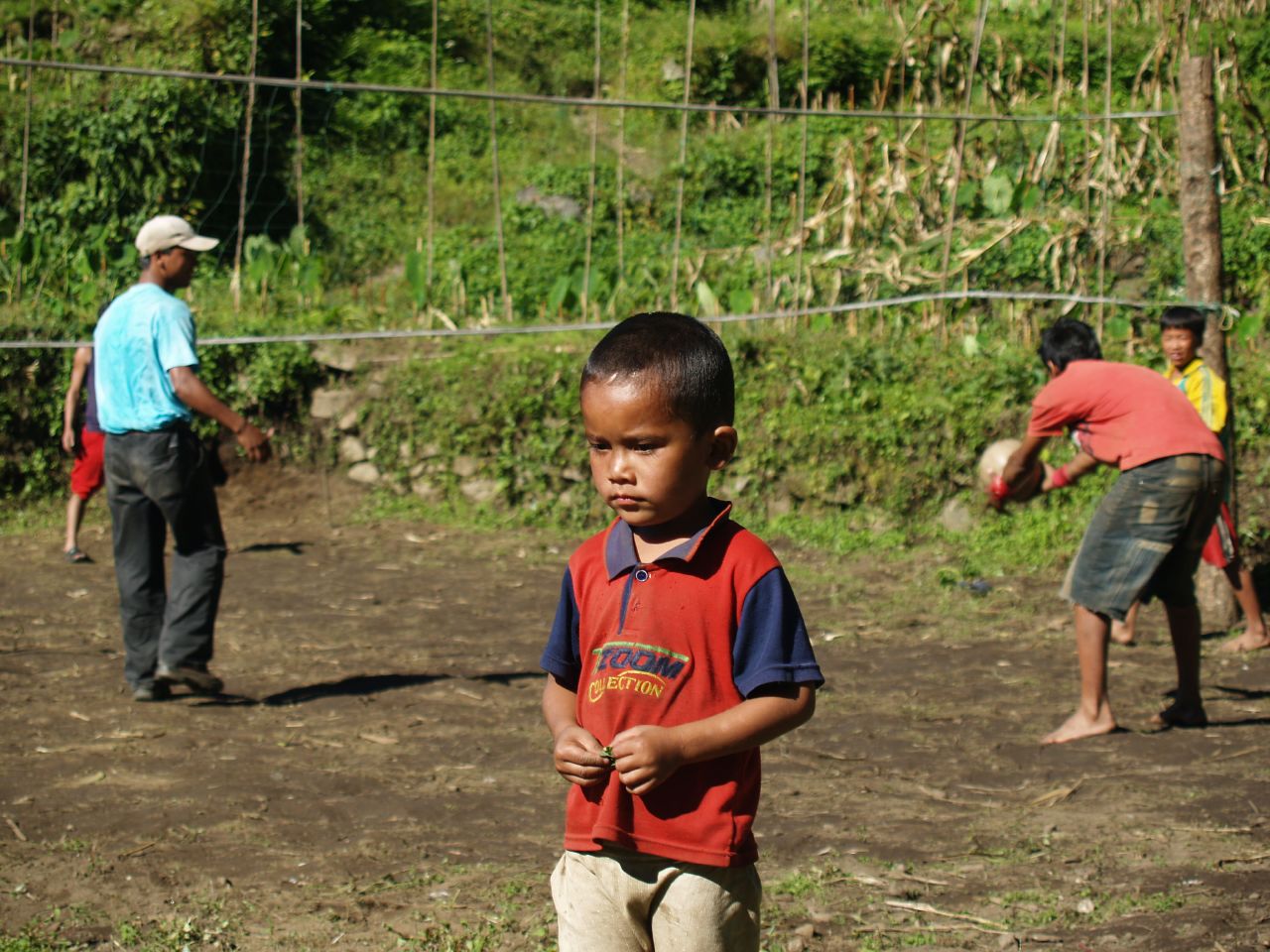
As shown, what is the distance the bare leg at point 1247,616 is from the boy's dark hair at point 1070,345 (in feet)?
6.60

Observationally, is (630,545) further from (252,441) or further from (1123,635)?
(1123,635)

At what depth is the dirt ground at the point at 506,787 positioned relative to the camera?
3580mm

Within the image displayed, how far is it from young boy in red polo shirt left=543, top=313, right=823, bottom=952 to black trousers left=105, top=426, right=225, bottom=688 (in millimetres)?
3720

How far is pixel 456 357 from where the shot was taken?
33.6 feet

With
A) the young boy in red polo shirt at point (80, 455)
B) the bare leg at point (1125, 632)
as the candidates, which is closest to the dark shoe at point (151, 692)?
the young boy in red polo shirt at point (80, 455)

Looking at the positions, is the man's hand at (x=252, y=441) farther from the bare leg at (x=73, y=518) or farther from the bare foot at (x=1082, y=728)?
the bare leg at (x=73, y=518)

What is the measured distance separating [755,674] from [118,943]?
2.08 meters

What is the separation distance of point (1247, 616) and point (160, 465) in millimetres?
4997

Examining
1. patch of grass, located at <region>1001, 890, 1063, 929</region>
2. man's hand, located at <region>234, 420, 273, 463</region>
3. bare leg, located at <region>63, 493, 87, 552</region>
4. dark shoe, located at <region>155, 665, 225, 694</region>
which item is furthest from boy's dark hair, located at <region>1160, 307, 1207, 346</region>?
bare leg, located at <region>63, 493, 87, 552</region>

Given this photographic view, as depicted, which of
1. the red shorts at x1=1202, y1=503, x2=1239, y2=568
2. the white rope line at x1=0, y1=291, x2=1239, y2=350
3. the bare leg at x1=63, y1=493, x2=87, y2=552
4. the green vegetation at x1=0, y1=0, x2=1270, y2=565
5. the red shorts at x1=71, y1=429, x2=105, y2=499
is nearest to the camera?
the red shorts at x1=1202, y1=503, x2=1239, y2=568

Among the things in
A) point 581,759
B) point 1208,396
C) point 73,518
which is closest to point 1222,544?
point 1208,396

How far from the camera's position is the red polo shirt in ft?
7.09

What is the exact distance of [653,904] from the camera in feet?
7.36

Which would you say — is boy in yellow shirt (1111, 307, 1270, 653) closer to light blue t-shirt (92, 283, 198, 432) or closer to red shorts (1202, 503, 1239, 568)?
red shorts (1202, 503, 1239, 568)
